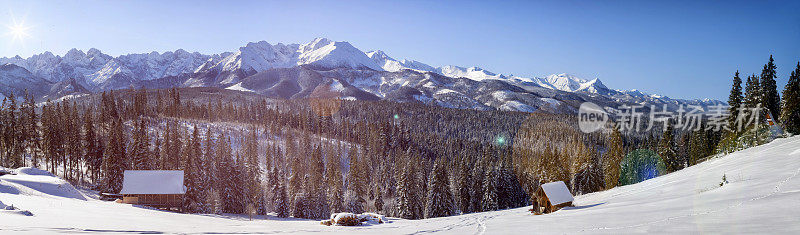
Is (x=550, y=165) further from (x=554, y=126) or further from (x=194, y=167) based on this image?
(x=554, y=126)

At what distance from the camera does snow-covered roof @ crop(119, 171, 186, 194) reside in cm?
4725

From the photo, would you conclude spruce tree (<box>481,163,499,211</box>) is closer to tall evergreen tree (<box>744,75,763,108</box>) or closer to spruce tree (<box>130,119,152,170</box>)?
tall evergreen tree (<box>744,75,763,108</box>)

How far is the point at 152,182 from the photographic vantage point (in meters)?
48.4

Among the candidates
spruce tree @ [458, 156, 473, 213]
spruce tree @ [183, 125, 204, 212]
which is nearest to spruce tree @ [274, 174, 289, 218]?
spruce tree @ [183, 125, 204, 212]

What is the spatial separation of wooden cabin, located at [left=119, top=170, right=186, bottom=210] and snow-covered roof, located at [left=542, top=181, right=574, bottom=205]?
1787 inches

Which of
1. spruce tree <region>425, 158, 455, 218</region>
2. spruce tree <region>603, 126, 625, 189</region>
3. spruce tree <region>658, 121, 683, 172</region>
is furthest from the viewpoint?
spruce tree <region>425, 158, 455, 218</region>

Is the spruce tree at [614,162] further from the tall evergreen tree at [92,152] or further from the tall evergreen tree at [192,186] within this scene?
the tall evergreen tree at [92,152]

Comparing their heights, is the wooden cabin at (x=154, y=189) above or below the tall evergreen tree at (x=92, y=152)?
below

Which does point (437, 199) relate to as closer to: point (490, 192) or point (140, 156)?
point (490, 192)

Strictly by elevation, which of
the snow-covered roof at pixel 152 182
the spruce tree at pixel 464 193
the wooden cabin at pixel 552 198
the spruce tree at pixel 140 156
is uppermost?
the spruce tree at pixel 140 156

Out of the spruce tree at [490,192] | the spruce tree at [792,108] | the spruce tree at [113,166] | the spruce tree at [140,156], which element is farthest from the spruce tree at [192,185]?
the spruce tree at [792,108]

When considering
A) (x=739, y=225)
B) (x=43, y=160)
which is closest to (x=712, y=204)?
(x=739, y=225)

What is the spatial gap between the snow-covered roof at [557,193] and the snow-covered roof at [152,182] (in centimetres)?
4538

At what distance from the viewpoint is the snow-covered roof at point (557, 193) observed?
28.7m
